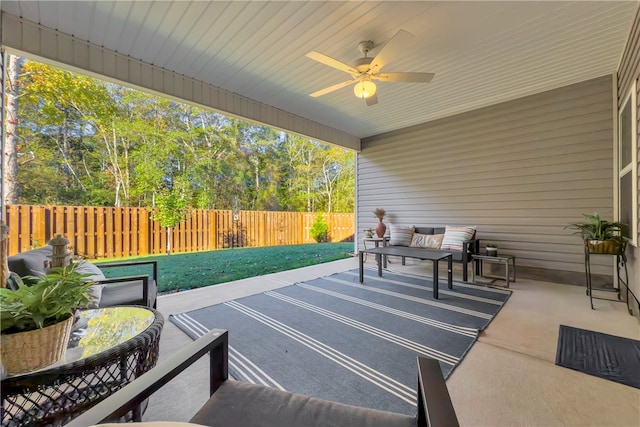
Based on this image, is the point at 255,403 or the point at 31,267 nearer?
the point at 255,403

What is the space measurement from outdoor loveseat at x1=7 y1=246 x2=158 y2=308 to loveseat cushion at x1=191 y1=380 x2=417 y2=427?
1.15m

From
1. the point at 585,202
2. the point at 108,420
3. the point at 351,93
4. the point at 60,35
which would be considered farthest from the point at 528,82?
the point at 60,35

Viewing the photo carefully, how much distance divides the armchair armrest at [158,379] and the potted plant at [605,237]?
3909mm

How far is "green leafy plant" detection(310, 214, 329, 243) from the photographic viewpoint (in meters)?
9.40

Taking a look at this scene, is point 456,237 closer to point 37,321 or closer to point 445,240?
point 445,240

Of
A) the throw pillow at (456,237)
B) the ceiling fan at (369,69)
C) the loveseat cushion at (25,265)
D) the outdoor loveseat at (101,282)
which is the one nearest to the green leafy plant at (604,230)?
the throw pillow at (456,237)

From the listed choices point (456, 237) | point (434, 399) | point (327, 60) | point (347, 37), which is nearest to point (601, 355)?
point (434, 399)

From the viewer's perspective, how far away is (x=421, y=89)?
379cm

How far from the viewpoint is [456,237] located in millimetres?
4285

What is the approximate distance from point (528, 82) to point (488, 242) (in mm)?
2548

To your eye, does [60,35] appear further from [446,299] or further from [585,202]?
[585,202]

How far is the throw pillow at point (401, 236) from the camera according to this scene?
4.92 meters

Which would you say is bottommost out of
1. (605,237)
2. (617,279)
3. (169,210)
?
(617,279)

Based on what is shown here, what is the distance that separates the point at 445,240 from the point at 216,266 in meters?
4.50
